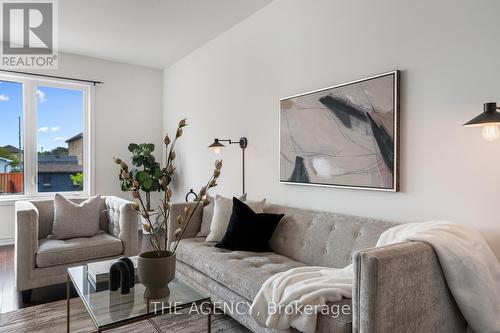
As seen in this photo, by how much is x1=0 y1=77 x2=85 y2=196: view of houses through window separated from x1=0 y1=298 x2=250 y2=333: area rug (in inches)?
108

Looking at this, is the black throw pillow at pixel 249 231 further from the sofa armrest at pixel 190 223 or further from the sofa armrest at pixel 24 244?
the sofa armrest at pixel 24 244

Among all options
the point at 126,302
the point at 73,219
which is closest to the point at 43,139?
the point at 73,219

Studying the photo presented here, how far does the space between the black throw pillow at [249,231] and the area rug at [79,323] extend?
551 mm

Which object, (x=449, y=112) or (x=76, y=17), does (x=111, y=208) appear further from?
(x=449, y=112)

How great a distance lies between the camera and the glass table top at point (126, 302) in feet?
5.17

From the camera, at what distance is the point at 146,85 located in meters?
5.52

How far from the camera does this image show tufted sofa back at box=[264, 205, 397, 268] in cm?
210

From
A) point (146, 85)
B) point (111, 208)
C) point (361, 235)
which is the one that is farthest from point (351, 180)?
point (146, 85)

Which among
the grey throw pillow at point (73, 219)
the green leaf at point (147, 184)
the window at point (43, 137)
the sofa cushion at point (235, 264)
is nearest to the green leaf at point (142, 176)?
the green leaf at point (147, 184)

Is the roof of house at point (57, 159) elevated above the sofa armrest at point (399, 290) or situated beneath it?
elevated above

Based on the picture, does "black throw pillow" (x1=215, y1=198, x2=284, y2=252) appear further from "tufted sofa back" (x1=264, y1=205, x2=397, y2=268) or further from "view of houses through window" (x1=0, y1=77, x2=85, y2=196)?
"view of houses through window" (x1=0, y1=77, x2=85, y2=196)

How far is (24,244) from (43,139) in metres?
2.67

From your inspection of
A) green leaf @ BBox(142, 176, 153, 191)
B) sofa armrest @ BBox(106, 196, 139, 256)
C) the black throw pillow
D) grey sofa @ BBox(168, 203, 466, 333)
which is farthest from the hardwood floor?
green leaf @ BBox(142, 176, 153, 191)

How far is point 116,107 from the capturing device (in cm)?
523
